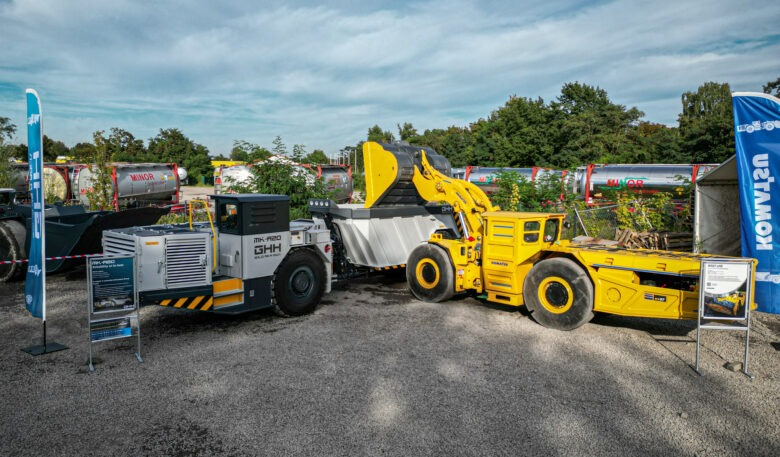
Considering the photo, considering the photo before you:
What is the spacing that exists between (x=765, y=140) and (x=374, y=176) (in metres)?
7.33

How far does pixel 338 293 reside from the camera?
11102 millimetres

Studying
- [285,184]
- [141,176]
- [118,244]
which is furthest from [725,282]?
[141,176]

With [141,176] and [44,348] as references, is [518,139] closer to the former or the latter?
[141,176]

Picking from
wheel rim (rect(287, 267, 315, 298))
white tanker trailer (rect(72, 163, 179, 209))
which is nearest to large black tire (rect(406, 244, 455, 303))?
wheel rim (rect(287, 267, 315, 298))

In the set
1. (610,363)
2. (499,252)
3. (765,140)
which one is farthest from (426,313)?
(765,140)

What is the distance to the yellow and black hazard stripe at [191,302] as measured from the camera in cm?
760

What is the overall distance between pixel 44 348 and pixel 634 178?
22.1m

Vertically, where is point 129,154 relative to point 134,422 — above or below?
above

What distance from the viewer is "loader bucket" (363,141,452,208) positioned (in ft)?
37.3

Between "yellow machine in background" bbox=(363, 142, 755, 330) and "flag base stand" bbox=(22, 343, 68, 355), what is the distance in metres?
6.05

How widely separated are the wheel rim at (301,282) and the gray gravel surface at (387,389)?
49 cm

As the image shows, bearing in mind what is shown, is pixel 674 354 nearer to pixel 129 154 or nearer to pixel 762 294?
pixel 762 294

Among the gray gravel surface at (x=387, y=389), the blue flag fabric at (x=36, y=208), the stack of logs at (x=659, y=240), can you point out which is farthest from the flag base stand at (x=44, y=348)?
the stack of logs at (x=659, y=240)

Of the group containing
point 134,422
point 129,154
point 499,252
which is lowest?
point 134,422
